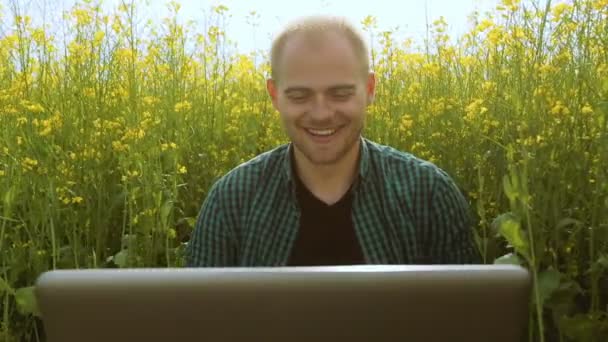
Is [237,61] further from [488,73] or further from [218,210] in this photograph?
[218,210]

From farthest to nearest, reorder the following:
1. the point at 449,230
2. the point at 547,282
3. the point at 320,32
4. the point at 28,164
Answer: the point at 28,164
the point at 449,230
the point at 320,32
the point at 547,282

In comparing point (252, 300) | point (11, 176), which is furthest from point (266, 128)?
point (252, 300)

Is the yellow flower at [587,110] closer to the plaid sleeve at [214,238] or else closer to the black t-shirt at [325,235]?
the black t-shirt at [325,235]

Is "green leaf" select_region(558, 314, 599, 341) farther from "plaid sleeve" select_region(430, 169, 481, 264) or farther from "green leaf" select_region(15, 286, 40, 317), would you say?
"green leaf" select_region(15, 286, 40, 317)

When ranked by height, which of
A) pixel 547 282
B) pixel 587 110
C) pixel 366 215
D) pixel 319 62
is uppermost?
pixel 319 62

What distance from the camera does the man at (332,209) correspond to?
1784 millimetres

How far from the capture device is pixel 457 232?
181 centimetres

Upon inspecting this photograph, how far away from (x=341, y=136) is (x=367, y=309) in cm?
104

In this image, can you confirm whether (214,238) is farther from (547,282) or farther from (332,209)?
(547,282)

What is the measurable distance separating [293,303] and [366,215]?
3.89 feet

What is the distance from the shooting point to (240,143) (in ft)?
10.6

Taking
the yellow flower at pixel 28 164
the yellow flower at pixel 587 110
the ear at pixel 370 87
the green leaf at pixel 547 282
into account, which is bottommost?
the green leaf at pixel 547 282

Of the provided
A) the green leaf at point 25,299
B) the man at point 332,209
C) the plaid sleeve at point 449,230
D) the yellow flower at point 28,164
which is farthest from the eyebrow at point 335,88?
the yellow flower at point 28,164

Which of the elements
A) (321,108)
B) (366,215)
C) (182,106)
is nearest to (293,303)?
(321,108)
